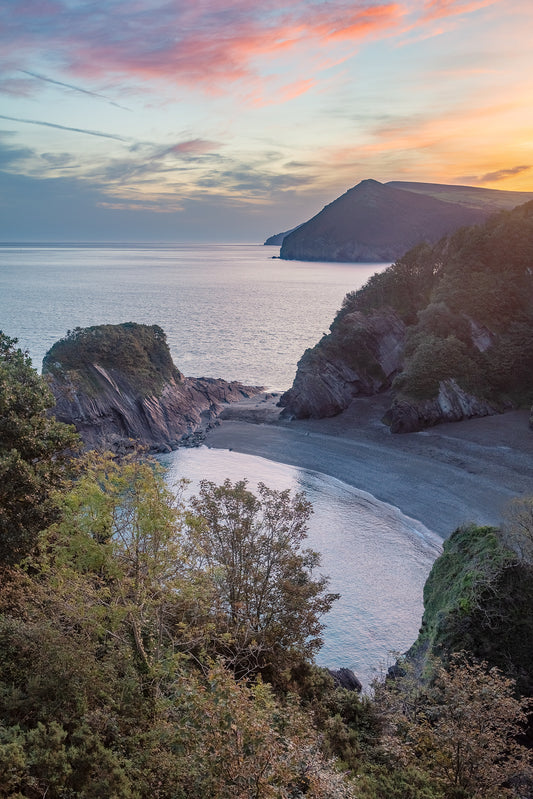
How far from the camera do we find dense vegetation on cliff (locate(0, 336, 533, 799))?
440 inches

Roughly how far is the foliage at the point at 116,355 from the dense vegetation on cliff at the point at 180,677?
1404 inches

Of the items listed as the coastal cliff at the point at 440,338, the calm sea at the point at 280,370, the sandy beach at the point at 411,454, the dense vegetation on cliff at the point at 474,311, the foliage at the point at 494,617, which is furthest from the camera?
the dense vegetation on cliff at the point at 474,311

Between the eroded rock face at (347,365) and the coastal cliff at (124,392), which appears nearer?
the coastal cliff at (124,392)

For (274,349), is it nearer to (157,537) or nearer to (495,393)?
(495,393)

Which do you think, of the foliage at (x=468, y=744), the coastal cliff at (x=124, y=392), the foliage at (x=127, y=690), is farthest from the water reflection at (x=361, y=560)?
the foliage at (x=468, y=744)

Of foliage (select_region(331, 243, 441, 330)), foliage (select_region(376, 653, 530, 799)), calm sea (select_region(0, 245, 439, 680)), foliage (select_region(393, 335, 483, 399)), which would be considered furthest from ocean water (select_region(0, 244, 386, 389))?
foliage (select_region(376, 653, 530, 799))

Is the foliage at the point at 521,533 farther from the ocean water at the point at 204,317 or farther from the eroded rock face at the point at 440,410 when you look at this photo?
the ocean water at the point at 204,317

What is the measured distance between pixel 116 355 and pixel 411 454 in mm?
34083

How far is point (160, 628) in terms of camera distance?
1520cm

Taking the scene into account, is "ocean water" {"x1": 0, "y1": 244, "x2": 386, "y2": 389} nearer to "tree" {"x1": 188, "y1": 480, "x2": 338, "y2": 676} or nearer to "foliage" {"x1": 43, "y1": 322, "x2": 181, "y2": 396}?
"foliage" {"x1": 43, "y1": 322, "x2": 181, "y2": 396}

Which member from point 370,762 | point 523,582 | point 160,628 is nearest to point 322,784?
point 160,628

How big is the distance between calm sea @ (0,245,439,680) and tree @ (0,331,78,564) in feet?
53.6

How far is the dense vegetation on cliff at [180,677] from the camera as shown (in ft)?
36.6

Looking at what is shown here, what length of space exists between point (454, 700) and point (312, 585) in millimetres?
7249
